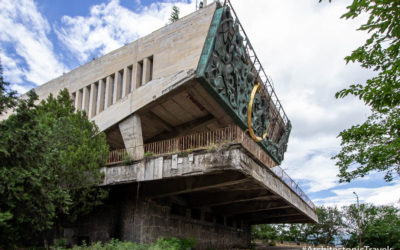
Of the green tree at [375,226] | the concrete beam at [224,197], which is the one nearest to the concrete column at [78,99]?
the concrete beam at [224,197]

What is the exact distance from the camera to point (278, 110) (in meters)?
30.2

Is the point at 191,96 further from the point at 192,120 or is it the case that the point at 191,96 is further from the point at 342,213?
the point at 342,213

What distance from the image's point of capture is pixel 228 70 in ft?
61.6

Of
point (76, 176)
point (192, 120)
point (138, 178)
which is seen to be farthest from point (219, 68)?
point (76, 176)

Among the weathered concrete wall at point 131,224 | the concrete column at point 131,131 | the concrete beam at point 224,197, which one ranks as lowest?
the weathered concrete wall at point 131,224

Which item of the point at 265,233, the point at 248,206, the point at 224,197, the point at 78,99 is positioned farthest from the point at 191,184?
the point at 265,233

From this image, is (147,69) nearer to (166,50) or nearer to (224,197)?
(166,50)

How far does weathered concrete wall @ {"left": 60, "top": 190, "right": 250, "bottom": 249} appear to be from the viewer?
16.3m

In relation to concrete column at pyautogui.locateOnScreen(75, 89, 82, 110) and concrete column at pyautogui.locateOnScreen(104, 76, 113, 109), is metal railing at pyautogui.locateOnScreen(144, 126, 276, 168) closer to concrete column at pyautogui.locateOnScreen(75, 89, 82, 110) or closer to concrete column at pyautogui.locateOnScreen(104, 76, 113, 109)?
concrete column at pyautogui.locateOnScreen(104, 76, 113, 109)

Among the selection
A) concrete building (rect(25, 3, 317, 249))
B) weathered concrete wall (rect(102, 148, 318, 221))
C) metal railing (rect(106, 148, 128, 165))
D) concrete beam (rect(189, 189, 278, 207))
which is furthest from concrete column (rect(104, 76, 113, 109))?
concrete beam (rect(189, 189, 278, 207))

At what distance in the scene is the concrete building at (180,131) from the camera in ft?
48.7

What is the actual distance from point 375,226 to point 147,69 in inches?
1140

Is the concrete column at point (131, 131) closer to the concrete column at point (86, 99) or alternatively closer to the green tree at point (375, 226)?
the concrete column at point (86, 99)

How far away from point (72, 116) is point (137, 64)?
5515 mm
